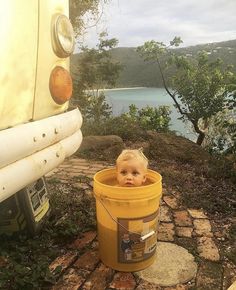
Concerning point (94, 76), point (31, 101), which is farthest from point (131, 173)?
point (94, 76)

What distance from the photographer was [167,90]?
39.8 feet

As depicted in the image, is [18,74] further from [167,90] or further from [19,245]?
[167,90]

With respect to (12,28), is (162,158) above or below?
below

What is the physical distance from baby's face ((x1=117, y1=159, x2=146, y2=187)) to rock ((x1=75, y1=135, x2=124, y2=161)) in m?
2.97

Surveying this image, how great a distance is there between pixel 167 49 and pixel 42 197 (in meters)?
9.92

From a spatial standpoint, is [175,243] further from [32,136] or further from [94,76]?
[94,76]

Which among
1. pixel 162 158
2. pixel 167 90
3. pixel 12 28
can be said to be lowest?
pixel 162 158

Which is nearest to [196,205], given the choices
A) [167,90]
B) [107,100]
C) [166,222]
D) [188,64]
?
[166,222]

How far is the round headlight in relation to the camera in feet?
7.51

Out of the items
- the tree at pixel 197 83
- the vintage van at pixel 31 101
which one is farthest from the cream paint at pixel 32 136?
the tree at pixel 197 83

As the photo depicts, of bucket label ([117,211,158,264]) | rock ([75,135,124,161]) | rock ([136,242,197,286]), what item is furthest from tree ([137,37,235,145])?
bucket label ([117,211,158,264])

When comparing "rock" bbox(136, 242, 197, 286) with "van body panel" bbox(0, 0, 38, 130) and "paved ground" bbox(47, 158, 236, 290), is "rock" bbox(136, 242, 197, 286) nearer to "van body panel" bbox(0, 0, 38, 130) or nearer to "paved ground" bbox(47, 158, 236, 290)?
"paved ground" bbox(47, 158, 236, 290)

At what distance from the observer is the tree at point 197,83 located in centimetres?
994

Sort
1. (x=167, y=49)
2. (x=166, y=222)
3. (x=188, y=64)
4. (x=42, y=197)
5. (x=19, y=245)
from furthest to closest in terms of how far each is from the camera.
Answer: (x=167, y=49) → (x=188, y=64) → (x=166, y=222) → (x=42, y=197) → (x=19, y=245)
